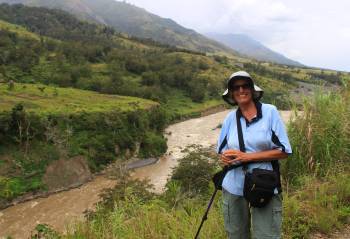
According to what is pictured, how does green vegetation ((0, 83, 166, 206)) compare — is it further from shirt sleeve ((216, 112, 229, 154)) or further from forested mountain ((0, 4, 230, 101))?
shirt sleeve ((216, 112, 229, 154))

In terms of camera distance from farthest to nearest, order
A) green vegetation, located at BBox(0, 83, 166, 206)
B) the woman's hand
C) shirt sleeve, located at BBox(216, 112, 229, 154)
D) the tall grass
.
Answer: green vegetation, located at BBox(0, 83, 166, 206) → the tall grass → shirt sleeve, located at BBox(216, 112, 229, 154) → the woman's hand

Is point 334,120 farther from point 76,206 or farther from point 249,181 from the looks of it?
point 76,206

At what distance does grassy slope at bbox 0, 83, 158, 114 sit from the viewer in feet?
128

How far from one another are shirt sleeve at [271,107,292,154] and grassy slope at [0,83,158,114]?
114ft

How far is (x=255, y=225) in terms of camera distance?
3.71 m

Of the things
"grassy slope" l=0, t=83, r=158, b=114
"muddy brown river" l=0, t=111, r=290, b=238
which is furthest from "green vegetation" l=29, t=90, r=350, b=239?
"grassy slope" l=0, t=83, r=158, b=114

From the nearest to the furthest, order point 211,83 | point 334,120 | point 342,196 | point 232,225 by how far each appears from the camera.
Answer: point 232,225 < point 342,196 < point 334,120 < point 211,83

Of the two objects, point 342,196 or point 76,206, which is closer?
point 342,196

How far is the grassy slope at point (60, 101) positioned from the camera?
128ft

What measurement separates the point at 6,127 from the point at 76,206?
993 centimetres

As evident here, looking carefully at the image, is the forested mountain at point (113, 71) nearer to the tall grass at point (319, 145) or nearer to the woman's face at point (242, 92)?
the tall grass at point (319, 145)

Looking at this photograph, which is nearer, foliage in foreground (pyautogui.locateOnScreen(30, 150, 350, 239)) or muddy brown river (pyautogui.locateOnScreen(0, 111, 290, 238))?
foliage in foreground (pyautogui.locateOnScreen(30, 150, 350, 239))

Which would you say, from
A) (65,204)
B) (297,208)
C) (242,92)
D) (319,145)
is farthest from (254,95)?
(65,204)

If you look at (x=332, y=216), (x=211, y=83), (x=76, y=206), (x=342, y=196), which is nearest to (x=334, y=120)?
(x=342, y=196)
